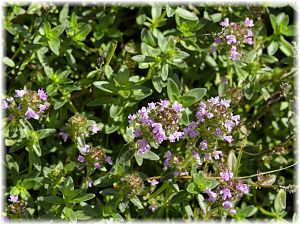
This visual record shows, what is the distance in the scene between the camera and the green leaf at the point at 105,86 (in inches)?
120

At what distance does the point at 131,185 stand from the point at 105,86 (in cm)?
56

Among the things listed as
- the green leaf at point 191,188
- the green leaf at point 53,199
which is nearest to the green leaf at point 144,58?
the green leaf at point 191,188

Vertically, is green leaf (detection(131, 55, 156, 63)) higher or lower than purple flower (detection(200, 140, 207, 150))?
higher

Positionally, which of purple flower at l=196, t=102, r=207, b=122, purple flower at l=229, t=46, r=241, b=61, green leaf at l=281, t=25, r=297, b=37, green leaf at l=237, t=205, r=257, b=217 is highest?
green leaf at l=281, t=25, r=297, b=37

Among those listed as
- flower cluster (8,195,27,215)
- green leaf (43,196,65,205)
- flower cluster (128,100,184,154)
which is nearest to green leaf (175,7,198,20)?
flower cluster (128,100,184,154)

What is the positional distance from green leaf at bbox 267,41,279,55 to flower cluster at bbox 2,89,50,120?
1.46 m

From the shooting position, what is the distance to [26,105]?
285 centimetres

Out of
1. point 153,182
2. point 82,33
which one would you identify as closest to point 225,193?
point 153,182

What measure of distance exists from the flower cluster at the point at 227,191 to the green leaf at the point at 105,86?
2.40ft

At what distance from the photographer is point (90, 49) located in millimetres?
3492

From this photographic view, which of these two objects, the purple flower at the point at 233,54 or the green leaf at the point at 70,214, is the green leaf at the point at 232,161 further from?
the green leaf at the point at 70,214

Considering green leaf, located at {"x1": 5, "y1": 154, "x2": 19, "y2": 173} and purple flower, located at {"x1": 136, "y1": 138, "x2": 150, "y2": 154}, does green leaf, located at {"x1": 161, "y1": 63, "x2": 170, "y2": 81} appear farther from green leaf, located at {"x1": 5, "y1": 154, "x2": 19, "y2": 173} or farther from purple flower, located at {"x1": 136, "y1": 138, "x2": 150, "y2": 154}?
green leaf, located at {"x1": 5, "y1": 154, "x2": 19, "y2": 173}

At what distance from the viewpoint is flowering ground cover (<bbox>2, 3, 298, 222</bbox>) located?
288 centimetres

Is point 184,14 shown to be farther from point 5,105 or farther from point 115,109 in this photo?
point 5,105
